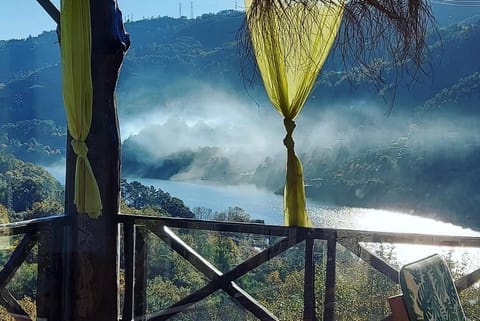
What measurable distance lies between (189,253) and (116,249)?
1.44ft

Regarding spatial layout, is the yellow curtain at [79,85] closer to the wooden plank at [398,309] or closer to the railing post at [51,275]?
the railing post at [51,275]

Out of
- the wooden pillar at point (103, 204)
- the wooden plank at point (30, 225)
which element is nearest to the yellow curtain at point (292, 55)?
the wooden pillar at point (103, 204)

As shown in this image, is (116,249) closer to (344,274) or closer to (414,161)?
(344,274)

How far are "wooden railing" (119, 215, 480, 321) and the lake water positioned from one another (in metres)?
0.05

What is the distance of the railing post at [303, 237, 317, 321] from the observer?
2676 millimetres

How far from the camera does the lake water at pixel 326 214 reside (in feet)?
8.27

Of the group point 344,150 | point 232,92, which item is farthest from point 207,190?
point 344,150

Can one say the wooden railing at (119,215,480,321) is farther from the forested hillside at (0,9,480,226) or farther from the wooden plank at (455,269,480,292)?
the forested hillside at (0,9,480,226)

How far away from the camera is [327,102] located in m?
2.95

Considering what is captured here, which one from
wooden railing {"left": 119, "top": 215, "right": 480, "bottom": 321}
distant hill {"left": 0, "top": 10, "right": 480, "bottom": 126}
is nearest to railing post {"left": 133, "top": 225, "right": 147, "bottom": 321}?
wooden railing {"left": 119, "top": 215, "right": 480, "bottom": 321}

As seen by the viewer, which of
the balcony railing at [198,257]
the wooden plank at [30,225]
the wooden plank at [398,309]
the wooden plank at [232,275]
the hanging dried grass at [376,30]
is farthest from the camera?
the wooden plank at [30,225]

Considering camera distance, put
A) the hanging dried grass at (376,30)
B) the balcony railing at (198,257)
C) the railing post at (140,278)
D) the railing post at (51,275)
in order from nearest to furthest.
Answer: the hanging dried grass at (376,30) → the balcony railing at (198,257) → the railing post at (51,275) → the railing post at (140,278)

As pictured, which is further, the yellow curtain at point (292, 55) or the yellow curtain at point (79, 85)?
the yellow curtain at point (79, 85)

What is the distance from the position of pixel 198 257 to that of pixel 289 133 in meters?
0.85
